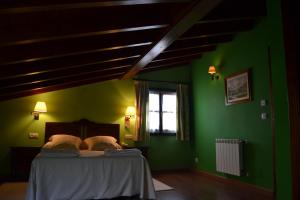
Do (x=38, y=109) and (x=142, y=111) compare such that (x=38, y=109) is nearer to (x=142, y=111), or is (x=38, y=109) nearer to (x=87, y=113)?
(x=87, y=113)

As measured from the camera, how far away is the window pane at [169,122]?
21.7ft

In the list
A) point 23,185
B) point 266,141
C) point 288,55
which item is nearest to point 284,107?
point 288,55

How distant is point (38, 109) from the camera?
17.7 feet

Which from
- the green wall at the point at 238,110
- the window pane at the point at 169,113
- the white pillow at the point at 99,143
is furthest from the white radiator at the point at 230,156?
the white pillow at the point at 99,143

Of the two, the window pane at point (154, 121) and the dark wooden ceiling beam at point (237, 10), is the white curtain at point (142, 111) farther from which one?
the dark wooden ceiling beam at point (237, 10)

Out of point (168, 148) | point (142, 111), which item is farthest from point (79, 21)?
point (168, 148)

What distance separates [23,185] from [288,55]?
16.0 ft

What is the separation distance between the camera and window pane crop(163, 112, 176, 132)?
21.7 feet

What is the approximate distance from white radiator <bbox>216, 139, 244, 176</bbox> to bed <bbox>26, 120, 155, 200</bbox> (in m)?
1.87

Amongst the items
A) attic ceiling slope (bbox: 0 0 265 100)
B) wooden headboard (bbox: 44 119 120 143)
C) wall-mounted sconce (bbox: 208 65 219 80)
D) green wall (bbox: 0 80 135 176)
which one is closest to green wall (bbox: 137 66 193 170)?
green wall (bbox: 0 80 135 176)

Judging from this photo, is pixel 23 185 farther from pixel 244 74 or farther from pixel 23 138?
pixel 244 74

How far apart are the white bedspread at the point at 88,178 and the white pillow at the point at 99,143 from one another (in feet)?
5.48

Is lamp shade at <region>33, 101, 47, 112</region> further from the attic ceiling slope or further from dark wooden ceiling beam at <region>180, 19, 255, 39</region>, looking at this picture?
dark wooden ceiling beam at <region>180, 19, 255, 39</region>

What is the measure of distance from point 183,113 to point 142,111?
1.13m
